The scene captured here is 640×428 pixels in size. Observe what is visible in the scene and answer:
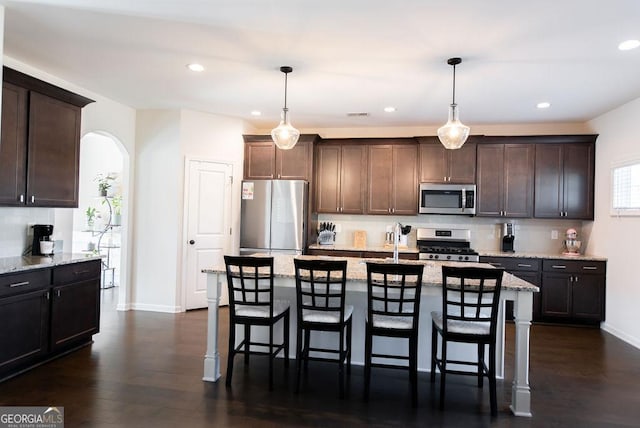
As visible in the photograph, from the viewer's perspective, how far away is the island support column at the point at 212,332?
122 inches

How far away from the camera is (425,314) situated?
333cm

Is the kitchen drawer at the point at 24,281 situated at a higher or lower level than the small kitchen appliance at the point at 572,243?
lower

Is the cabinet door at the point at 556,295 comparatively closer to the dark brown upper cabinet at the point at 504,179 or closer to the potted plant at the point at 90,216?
the dark brown upper cabinet at the point at 504,179

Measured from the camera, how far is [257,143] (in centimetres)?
579

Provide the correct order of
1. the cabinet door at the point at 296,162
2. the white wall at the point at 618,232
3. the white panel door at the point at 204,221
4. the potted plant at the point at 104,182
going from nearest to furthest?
1. the white wall at the point at 618,232
2. the white panel door at the point at 204,221
3. the cabinet door at the point at 296,162
4. the potted plant at the point at 104,182

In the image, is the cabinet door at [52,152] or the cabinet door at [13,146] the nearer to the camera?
the cabinet door at [13,146]

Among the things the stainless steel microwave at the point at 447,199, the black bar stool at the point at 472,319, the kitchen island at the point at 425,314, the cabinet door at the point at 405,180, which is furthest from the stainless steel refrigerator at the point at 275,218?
the black bar stool at the point at 472,319

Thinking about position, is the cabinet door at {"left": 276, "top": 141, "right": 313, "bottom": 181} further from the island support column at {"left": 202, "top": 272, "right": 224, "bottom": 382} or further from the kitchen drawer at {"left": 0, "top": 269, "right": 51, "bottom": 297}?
the kitchen drawer at {"left": 0, "top": 269, "right": 51, "bottom": 297}

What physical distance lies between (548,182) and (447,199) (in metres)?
1.38

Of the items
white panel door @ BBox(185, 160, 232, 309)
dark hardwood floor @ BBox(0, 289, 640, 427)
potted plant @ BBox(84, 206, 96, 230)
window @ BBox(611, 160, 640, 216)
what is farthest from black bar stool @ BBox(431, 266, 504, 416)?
potted plant @ BBox(84, 206, 96, 230)

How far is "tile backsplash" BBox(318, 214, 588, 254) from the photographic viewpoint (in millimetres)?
5543

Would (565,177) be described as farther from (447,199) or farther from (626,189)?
(447,199)

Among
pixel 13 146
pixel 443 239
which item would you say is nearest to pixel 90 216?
pixel 13 146

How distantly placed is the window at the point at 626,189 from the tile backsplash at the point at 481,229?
2.72 ft
